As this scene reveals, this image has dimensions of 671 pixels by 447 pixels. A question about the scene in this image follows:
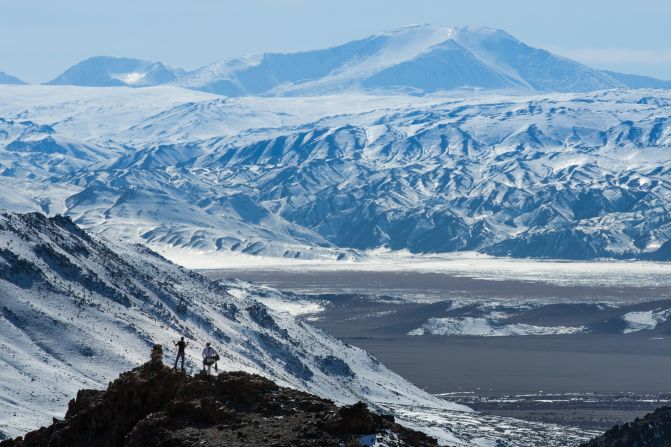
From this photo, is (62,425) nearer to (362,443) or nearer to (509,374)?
(362,443)

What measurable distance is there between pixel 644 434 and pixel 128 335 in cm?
3619

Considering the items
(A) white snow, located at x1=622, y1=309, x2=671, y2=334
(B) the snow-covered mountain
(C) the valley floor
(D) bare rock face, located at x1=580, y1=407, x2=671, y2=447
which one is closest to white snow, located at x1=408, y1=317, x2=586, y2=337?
(C) the valley floor

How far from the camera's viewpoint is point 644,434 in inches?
2383

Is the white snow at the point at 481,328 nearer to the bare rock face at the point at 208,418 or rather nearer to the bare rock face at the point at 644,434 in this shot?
the bare rock face at the point at 644,434

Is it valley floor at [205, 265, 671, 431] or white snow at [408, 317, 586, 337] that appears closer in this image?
valley floor at [205, 265, 671, 431]

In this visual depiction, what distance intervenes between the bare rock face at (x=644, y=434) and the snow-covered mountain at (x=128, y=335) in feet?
63.9

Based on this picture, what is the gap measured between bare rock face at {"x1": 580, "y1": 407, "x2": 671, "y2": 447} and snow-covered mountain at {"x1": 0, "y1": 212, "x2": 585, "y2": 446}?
19.5 m

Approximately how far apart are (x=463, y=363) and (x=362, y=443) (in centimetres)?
11449

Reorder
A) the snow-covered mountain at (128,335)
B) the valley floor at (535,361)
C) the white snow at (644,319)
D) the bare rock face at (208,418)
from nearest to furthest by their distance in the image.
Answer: the bare rock face at (208,418) < the snow-covered mountain at (128,335) < the valley floor at (535,361) < the white snow at (644,319)

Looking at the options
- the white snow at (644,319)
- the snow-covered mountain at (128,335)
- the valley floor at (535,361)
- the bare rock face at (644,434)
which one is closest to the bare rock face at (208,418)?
the snow-covered mountain at (128,335)

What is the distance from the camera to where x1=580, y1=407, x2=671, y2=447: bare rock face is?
6000 centimetres

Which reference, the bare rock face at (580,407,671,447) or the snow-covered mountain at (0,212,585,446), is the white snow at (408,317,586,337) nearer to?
the snow-covered mountain at (0,212,585,446)

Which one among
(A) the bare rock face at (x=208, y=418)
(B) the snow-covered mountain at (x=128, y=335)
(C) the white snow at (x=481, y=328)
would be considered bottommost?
(C) the white snow at (x=481, y=328)

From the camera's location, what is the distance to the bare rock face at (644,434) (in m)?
60.0
